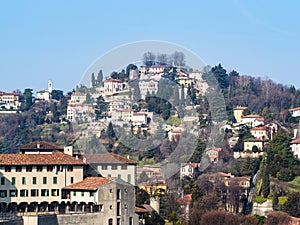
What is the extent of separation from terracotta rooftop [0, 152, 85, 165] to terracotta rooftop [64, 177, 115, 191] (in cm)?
113

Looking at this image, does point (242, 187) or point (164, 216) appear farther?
point (242, 187)

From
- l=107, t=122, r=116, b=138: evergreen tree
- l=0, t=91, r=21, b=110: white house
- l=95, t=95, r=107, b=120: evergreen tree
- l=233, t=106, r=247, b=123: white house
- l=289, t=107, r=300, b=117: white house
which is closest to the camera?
l=107, t=122, r=116, b=138: evergreen tree

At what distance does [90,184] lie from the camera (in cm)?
4266

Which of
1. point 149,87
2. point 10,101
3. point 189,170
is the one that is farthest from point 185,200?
point 10,101

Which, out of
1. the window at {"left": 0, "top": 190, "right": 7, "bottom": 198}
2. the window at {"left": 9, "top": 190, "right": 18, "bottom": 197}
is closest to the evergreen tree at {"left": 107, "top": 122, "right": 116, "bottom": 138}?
the window at {"left": 9, "top": 190, "right": 18, "bottom": 197}

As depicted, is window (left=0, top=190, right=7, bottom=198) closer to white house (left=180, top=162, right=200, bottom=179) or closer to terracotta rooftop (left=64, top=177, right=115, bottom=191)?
terracotta rooftop (left=64, top=177, right=115, bottom=191)

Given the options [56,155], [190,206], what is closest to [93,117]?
[190,206]

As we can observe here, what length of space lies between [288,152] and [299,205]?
56.5 feet

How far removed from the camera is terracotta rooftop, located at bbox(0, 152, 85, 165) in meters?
43.1

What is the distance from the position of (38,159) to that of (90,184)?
9.62ft

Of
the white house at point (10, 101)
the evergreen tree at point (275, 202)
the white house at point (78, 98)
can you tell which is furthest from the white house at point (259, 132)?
the white house at point (10, 101)

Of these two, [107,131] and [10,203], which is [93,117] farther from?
[10,203]

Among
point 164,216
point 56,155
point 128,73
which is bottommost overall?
point 164,216

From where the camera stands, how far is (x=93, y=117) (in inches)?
4464
